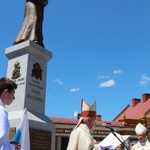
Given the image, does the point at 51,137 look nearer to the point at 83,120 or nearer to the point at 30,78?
the point at 30,78

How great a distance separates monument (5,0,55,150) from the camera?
6.49m

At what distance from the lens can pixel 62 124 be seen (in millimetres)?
23203

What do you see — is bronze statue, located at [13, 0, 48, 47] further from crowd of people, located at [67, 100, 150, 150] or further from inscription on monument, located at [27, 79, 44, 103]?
crowd of people, located at [67, 100, 150, 150]

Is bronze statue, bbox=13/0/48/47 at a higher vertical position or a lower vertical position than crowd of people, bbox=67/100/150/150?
higher

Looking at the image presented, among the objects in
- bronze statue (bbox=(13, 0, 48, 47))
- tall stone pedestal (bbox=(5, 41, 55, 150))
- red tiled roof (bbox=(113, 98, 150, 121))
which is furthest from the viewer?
red tiled roof (bbox=(113, 98, 150, 121))

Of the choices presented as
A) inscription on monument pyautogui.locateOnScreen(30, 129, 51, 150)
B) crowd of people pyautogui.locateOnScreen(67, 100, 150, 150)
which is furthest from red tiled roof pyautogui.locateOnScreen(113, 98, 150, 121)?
crowd of people pyautogui.locateOnScreen(67, 100, 150, 150)

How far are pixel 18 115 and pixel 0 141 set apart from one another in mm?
4068

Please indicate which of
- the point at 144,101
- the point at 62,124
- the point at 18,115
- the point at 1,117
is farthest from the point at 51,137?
the point at 144,101

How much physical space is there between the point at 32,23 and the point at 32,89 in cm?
199

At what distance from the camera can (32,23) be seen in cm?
786

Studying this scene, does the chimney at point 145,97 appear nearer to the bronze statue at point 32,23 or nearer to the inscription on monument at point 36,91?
the bronze statue at point 32,23

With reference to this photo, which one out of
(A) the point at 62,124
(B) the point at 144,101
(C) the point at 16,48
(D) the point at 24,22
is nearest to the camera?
(C) the point at 16,48

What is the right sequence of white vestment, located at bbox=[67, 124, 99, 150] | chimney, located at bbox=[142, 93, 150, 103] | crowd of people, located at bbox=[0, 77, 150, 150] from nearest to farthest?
1. crowd of people, located at bbox=[0, 77, 150, 150]
2. white vestment, located at bbox=[67, 124, 99, 150]
3. chimney, located at bbox=[142, 93, 150, 103]

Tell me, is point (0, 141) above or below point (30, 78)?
below
